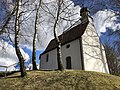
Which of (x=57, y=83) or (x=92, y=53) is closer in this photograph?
(x=57, y=83)

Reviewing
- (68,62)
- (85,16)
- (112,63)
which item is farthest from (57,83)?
(112,63)

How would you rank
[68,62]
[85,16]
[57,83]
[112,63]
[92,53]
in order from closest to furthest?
[57,83]
[92,53]
[68,62]
[85,16]
[112,63]

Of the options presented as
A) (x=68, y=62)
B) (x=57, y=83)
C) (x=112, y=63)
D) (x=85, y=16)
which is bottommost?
(x=57, y=83)

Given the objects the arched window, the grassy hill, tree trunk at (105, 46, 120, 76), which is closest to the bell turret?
the arched window

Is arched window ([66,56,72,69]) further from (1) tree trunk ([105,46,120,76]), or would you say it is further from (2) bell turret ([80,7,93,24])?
(1) tree trunk ([105,46,120,76])

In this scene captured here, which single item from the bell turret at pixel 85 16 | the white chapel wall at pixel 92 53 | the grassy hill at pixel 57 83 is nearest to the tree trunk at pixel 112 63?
the white chapel wall at pixel 92 53

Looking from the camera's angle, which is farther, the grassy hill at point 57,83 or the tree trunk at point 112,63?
the tree trunk at point 112,63

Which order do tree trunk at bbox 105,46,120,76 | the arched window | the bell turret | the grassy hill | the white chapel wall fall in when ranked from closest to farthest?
the grassy hill
the white chapel wall
the arched window
the bell turret
tree trunk at bbox 105,46,120,76

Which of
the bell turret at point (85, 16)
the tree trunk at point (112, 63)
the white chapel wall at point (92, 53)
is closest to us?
the white chapel wall at point (92, 53)

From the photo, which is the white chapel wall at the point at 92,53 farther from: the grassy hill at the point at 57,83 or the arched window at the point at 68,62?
the grassy hill at the point at 57,83

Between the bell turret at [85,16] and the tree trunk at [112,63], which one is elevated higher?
the bell turret at [85,16]

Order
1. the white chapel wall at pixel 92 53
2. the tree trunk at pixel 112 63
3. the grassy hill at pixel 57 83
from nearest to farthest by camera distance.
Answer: the grassy hill at pixel 57 83 < the white chapel wall at pixel 92 53 < the tree trunk at pixel 112 63

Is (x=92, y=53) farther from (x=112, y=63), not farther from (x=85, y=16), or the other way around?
(x=112, y=63)

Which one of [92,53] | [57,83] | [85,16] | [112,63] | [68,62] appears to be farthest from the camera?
[112,63]
